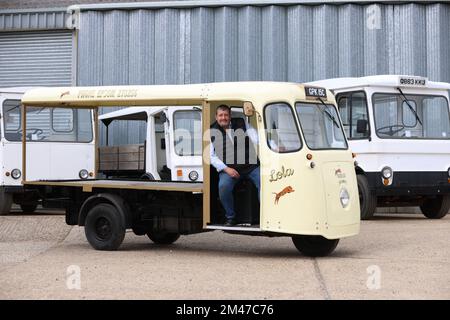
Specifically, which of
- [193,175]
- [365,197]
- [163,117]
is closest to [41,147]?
[163,117]

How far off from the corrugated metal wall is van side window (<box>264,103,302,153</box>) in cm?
935

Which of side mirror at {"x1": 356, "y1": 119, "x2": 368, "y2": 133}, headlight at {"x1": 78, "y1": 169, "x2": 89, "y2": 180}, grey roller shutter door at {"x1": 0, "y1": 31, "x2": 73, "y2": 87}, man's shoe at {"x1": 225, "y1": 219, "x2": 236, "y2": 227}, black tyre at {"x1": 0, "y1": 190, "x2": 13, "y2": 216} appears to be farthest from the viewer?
grey roller shutter door at {"x1": 0, "y1": 31, "x2": 73, "y2": 87}

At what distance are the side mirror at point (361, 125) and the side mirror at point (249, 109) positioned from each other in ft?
17.1

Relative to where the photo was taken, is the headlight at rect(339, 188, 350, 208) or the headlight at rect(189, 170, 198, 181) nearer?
Result: the headlight at rect(339, 188, 350, 208)

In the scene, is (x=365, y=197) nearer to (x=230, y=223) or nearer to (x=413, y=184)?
(x=413, y=184)

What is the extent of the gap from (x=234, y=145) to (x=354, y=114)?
5192 mm

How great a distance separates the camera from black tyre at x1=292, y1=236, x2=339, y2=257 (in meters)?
9.89

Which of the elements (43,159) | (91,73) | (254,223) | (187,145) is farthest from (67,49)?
(254,223)

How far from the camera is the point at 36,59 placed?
2044 cm

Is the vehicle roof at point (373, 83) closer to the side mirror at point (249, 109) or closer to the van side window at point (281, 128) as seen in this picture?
the van side window at point (281, 128)

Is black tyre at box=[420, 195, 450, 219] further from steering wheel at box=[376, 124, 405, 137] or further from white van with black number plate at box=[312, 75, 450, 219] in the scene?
steering wheel at box=[376, 124, 405, 137]
